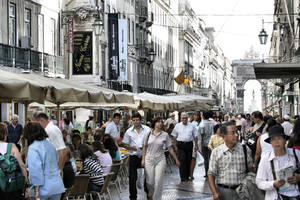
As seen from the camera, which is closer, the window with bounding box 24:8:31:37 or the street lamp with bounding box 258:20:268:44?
the window with bounding box 24:8:31:37

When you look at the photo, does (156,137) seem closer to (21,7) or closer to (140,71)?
(21,7)

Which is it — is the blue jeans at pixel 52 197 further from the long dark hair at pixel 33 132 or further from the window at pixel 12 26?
the window at pixel 12 26

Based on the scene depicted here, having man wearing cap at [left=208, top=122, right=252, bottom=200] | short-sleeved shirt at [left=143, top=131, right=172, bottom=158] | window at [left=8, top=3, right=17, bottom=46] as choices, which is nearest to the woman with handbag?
short-sleeved shirt at [left=143, top=131, right=172, bottom=158]

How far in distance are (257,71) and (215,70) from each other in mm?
119142

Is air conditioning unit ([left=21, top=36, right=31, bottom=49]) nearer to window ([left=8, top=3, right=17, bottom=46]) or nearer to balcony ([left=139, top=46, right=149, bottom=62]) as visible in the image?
window ([left=8, top=3, right=17, bottom=46])

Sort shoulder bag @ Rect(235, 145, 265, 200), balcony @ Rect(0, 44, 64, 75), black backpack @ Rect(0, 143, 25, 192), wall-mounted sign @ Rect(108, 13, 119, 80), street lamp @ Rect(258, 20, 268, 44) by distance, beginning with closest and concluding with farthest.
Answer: shoulder bag @ Rect(235, 145, 265, 200), black backpack @ Rect(0, 143, 25, 192), balcony @ Rect(0, 44, 64, 75), street lamp @ Rect(258, 20, 268, 44), wall-mounted sign @ Rect(108, 13, 119, 80)

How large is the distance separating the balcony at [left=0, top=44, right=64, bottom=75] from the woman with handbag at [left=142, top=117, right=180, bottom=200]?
14.1 meters

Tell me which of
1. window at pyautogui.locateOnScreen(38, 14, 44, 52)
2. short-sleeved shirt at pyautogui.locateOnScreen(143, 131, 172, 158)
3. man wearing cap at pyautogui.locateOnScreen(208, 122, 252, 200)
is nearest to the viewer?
man wearing cap at pyautogui.locateOnScreen(208, 122, 252, 200)

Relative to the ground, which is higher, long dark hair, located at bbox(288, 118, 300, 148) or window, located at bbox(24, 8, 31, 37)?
window, located at bbox(24, 8, 31, 37)

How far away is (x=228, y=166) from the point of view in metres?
8.30

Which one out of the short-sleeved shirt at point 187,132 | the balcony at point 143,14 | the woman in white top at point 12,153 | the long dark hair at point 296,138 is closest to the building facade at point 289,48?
the short-sleeved shirt at point 187,132

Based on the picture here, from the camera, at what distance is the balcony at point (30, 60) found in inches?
1043

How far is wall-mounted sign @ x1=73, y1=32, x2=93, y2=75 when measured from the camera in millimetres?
37219

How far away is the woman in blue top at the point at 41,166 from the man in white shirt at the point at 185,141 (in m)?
9.56
